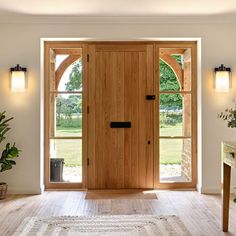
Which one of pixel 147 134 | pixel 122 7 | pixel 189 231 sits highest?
pixel 122 7

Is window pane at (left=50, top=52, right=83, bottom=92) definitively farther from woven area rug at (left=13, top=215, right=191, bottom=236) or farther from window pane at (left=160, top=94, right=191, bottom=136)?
woven area rug at (left=13, top=215, right=191, bottom=236)

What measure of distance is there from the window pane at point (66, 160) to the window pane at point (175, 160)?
1.24m

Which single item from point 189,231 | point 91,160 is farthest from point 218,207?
point 91,160

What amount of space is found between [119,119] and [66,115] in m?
0.79

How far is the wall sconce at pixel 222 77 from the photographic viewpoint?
4.96 metres

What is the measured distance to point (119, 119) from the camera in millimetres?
5254

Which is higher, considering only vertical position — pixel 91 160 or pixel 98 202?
pixel 91 160

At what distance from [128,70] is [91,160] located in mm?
1440

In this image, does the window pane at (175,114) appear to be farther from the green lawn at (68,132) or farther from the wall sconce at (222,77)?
the green lawn at (68,132)

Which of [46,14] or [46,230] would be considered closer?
[46,230]

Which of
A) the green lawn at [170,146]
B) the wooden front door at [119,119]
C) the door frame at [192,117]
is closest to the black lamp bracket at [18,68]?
the wooden front door at [119,119]

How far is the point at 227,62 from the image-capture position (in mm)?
5059

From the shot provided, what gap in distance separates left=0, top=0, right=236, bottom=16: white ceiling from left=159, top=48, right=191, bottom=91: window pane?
0.65m

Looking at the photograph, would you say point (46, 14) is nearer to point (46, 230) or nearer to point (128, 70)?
point (128, 70)
